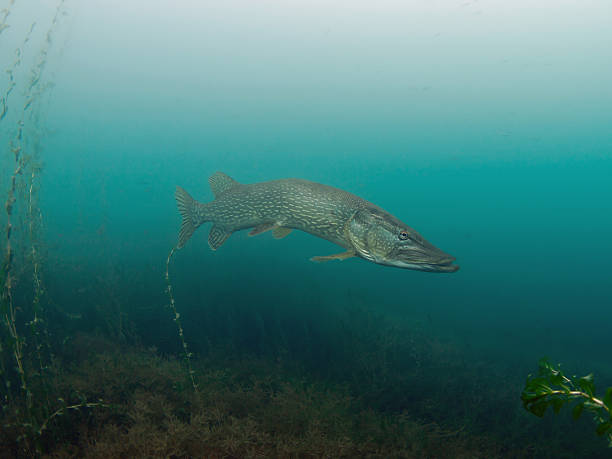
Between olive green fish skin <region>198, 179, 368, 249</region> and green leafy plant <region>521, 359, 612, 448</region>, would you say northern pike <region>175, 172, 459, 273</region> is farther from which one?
green leafy plant <region>521, 359, 612, 448</region>

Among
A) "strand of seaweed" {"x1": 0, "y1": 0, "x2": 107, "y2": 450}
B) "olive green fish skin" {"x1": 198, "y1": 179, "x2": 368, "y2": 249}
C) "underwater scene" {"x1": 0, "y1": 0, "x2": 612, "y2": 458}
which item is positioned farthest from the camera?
"olive green fish skin" {"x1": 198, "y1": 179, "x2": 368, "y2": 249}

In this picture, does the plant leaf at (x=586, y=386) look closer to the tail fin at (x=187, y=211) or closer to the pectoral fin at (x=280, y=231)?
the pectoral fin at (x=280, y=231)

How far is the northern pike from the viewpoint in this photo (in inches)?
150

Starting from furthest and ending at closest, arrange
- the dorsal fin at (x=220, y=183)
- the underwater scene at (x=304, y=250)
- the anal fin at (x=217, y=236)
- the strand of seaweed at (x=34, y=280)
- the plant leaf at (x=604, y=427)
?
1. the dorsal fin at (x=220, y=183)
2. the anal fin at (x=217, y=236)
3. the underwater scene at (x=304, y=250)
4. the strand of seaweed at (x=34, y=280)
5. the plant leaf at (x=604, y=427)

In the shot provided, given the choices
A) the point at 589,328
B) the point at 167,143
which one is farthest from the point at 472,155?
the point at 167,143

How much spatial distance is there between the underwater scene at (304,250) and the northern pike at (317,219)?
4 cm

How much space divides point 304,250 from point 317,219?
2225 cm

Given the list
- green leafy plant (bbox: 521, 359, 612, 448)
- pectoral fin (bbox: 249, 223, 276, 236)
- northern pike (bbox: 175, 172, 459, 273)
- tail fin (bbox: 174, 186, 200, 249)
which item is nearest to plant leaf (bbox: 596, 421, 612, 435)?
green leafy plant (bbox: 521, 359, 612, 448)

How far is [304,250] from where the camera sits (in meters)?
26.7

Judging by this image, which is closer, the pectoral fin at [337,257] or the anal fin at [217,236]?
the pectoral fin at [337,257]

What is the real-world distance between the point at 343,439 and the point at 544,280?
175ft

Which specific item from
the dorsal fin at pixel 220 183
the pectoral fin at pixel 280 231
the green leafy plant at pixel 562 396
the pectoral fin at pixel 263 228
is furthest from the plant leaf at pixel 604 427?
the dorsal fin at pixel 220 183

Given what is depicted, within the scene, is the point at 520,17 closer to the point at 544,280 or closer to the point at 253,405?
→ the point at 253,405

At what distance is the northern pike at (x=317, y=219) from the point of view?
3809mm
